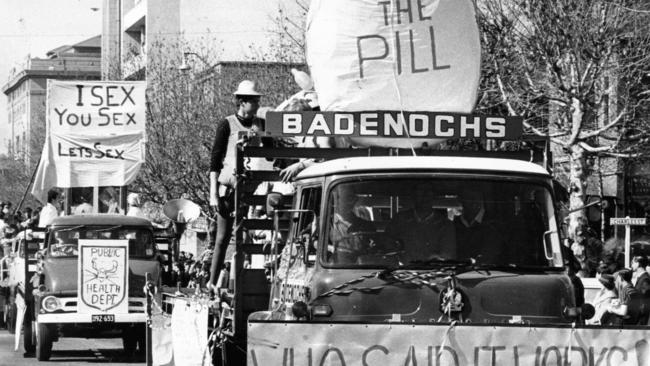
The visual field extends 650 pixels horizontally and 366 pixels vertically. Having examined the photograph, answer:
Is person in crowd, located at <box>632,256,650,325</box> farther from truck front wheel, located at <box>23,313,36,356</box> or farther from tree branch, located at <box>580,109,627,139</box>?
truck front wheel, located at <box>23,313,36,356</box>

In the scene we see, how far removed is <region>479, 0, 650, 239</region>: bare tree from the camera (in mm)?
27000

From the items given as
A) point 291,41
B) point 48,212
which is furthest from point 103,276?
point 291,41

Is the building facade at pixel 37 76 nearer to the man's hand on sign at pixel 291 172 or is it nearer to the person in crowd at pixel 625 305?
the person in crowd at pixel 625 305

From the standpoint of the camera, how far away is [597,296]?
62.6 feet

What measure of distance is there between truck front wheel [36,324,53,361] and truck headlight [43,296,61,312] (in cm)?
27

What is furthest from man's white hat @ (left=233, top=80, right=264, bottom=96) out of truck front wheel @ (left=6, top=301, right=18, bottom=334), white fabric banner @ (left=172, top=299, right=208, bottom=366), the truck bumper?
truck front wheel @ (left=6, top=301, right=18, bottom=334)

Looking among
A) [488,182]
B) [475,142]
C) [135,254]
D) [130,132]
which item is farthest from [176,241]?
[488,182]

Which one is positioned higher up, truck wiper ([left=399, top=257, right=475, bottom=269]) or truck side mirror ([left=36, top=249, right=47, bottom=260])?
truck wiper ([left=399, top=257, right=475, bottom=269])

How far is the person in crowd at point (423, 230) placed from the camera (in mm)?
9805

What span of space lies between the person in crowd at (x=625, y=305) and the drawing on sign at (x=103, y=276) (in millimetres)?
6637

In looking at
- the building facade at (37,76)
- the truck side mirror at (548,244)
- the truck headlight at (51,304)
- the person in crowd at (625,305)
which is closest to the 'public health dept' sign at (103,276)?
the truck headlight at (51,304)

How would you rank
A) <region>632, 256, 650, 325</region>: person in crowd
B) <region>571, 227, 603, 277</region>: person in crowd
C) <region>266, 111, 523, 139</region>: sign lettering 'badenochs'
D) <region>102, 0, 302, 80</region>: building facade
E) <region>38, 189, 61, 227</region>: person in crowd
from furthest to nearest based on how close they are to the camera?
<region>102, 0, 302, 80</region>: building facade
<region>38, 189, 61, 227</region>: person in crowd
<region>571, 227, 603, 277</region>: person in crowd
<region>632, 256, 650, 325</region>: person in crowd
<region>266, 111, 523, 139</region>: sign lettering 'badenochs'

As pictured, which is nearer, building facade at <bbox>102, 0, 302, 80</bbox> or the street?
the street

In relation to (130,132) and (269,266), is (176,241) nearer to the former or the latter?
(130,132)
